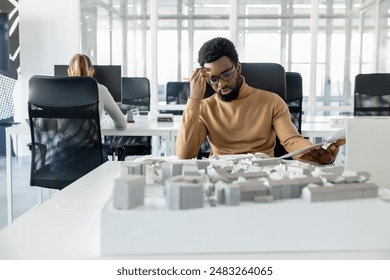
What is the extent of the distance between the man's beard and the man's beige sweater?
0.02 metres

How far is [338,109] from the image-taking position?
657cm

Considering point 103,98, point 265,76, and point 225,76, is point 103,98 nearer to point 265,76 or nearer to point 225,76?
point 265,76

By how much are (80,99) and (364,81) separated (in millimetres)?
2577

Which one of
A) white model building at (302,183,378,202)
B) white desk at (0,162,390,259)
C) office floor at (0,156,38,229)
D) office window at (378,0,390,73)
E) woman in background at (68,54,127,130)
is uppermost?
office window at (378,0,390,73)

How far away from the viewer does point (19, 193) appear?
14.5 ft

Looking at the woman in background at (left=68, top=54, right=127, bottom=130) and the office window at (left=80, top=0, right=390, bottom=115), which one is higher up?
the office window at (left=80, top=0, right=390, bottom=115)

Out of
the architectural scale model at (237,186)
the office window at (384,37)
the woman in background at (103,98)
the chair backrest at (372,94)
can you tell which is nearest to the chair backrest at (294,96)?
the chair backrest at (372,94)

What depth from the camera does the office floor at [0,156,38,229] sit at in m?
3.73

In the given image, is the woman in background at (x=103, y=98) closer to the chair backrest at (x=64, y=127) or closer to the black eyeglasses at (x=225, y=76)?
the chair backrest at (x=64, y=127)

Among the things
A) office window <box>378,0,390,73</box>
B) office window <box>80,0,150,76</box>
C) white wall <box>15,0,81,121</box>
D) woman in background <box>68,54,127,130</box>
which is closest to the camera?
woman in background <box>68,54,127,130</box>

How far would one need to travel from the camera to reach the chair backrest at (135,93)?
523 centimetres

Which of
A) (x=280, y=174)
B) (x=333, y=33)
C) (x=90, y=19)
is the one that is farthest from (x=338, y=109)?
(x=280, y=174)

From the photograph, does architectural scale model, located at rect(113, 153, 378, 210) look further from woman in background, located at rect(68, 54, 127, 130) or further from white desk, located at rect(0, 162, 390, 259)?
woman in background, located at rect(68, 54, 127, 130)

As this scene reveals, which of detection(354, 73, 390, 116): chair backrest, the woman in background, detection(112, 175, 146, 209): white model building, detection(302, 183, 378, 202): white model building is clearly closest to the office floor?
the woman in background
